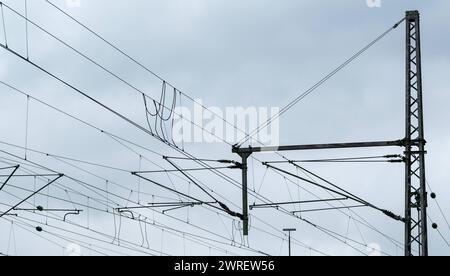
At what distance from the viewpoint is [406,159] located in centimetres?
2825

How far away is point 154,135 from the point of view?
24.6 m

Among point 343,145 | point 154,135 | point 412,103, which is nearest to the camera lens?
point 154,135
